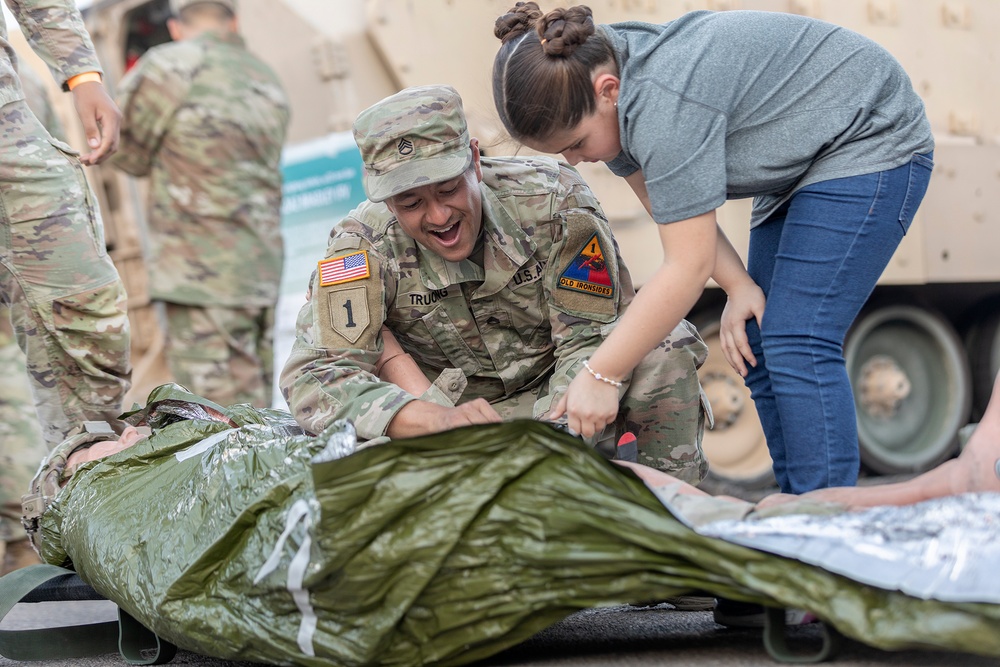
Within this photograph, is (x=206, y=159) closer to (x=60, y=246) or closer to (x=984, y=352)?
(x=60, y=246)

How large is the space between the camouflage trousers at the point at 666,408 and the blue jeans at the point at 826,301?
404mm

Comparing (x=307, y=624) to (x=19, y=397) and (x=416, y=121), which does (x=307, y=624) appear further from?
(x=19, y=397)

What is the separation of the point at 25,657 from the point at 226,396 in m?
2.12

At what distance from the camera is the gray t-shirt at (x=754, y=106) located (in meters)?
2.05

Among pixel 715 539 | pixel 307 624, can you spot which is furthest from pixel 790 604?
pixel 307 624

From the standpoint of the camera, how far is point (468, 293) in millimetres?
2684

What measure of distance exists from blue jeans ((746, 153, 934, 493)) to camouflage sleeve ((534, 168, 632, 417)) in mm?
465

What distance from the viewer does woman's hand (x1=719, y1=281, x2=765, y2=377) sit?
241 cm

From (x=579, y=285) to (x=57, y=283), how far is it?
1355 millimetres

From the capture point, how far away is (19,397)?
3.45 metres

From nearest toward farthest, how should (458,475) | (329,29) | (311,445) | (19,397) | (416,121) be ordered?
1. (458,475)
2. (311,445)
3. (416,121)
4. (19,397)
5. (329,29)

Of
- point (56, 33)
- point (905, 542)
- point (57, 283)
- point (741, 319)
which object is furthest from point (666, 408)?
point (56, 33)

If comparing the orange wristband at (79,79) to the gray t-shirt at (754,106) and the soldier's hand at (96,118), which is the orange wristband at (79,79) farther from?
the gray t-shirt at (754,106)

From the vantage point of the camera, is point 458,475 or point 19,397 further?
point 19,397
